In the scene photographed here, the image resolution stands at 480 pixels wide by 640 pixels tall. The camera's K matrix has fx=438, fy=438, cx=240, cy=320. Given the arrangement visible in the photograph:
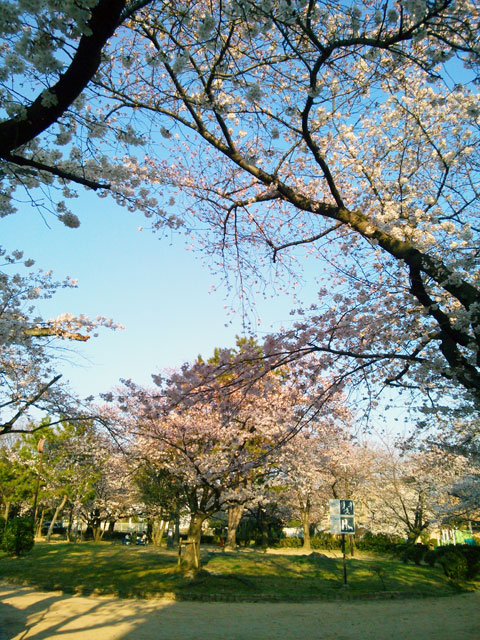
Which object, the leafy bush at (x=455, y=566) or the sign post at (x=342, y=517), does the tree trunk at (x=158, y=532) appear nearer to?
the sign post at (x=342, y=517)

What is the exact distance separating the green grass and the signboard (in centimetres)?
144

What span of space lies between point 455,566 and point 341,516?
4.97 meters

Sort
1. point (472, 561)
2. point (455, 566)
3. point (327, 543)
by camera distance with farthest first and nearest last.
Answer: point (327, 543) → point (472, 561) → point (455, 566)

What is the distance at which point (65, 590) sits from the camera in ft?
34.0

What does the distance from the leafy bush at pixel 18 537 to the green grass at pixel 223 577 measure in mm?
386

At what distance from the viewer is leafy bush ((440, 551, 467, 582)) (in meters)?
14.1

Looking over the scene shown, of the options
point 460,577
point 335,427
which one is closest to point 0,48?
point 335,427

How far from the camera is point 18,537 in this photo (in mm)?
16812

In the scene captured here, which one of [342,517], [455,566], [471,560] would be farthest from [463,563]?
[342,517]

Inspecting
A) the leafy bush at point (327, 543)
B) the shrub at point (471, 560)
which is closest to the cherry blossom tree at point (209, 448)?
the shrub at point (471, 560)

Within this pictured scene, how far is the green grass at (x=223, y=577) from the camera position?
1056cm

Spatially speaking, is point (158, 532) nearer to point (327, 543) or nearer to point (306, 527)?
point (306, 527)

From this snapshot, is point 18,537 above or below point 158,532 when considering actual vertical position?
above

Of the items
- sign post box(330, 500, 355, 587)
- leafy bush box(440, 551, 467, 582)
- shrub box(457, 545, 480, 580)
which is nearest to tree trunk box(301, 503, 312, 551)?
shrub box(457, 545, 480, 580)
